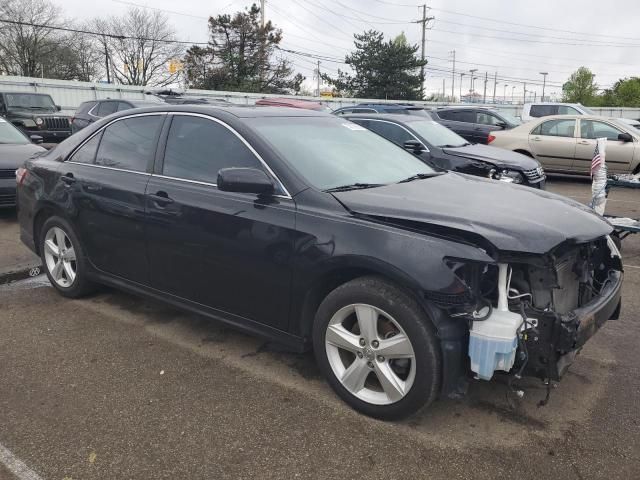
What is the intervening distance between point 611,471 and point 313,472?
1.38 m

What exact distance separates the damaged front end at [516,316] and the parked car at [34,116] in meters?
15.2

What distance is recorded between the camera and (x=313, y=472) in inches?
101

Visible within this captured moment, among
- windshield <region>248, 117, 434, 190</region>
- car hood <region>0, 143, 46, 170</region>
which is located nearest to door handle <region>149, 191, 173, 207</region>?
windshield <region>248, 117, 434, 190</region>

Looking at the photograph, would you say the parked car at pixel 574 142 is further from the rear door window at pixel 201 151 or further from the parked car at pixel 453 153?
the rear door window at pixel 201 151

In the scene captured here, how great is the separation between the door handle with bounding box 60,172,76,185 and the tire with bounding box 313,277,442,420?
2.56 metres

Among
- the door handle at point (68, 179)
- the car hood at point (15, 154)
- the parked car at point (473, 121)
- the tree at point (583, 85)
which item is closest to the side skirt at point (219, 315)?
the door handle at point (68, 179)

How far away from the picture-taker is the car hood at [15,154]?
25.1 ft

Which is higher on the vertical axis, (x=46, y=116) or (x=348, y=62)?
(x=348, y=62)

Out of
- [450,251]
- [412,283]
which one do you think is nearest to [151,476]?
[412,283]

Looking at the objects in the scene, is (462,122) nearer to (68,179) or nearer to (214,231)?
(68,179)

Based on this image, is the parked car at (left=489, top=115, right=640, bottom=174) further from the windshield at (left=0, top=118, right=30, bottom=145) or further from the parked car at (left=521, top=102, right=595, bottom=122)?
the windshield at (left=0, top=118, right=30, bottom=145)

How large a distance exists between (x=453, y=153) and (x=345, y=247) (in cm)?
661

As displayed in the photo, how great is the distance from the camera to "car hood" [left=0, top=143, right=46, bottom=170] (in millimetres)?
7656

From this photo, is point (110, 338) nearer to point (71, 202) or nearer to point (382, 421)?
point (71, 202)
